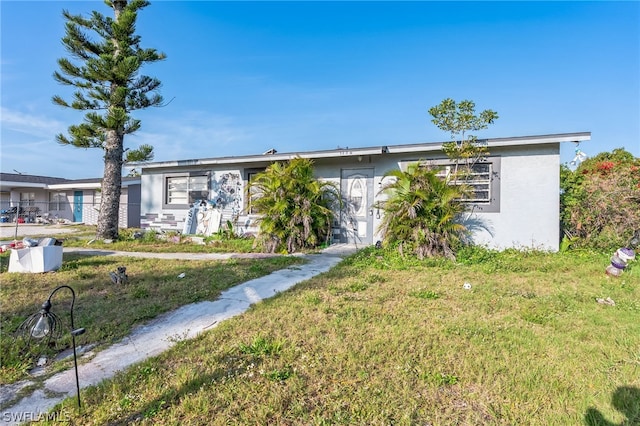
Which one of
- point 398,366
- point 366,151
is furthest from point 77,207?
point 398,366

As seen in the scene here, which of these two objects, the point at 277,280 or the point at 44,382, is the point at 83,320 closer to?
the point at 44,382

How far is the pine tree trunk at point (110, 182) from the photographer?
9.84 metres

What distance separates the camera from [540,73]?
32.0ft

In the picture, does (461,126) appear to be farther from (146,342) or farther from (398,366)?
(146,342)

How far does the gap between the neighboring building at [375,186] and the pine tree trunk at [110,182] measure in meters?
1.59

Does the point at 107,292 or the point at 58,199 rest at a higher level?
the point at 58,199

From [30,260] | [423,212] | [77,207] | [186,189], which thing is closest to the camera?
[30,260]

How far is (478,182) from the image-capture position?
795 cm

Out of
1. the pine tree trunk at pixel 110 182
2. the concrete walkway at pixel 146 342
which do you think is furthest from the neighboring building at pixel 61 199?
the concrete walkway at pixel 146 342

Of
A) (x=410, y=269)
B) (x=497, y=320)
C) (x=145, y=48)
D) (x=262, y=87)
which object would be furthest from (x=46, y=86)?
(x=497, y=320)

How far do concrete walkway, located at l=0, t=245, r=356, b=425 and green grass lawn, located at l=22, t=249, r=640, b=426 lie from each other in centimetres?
18

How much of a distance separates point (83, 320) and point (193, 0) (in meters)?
9.10

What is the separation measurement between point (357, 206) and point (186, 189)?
624 centimetres

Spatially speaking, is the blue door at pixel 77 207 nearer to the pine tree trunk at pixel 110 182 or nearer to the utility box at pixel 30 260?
the pine tree trunk at pixel 110 182
